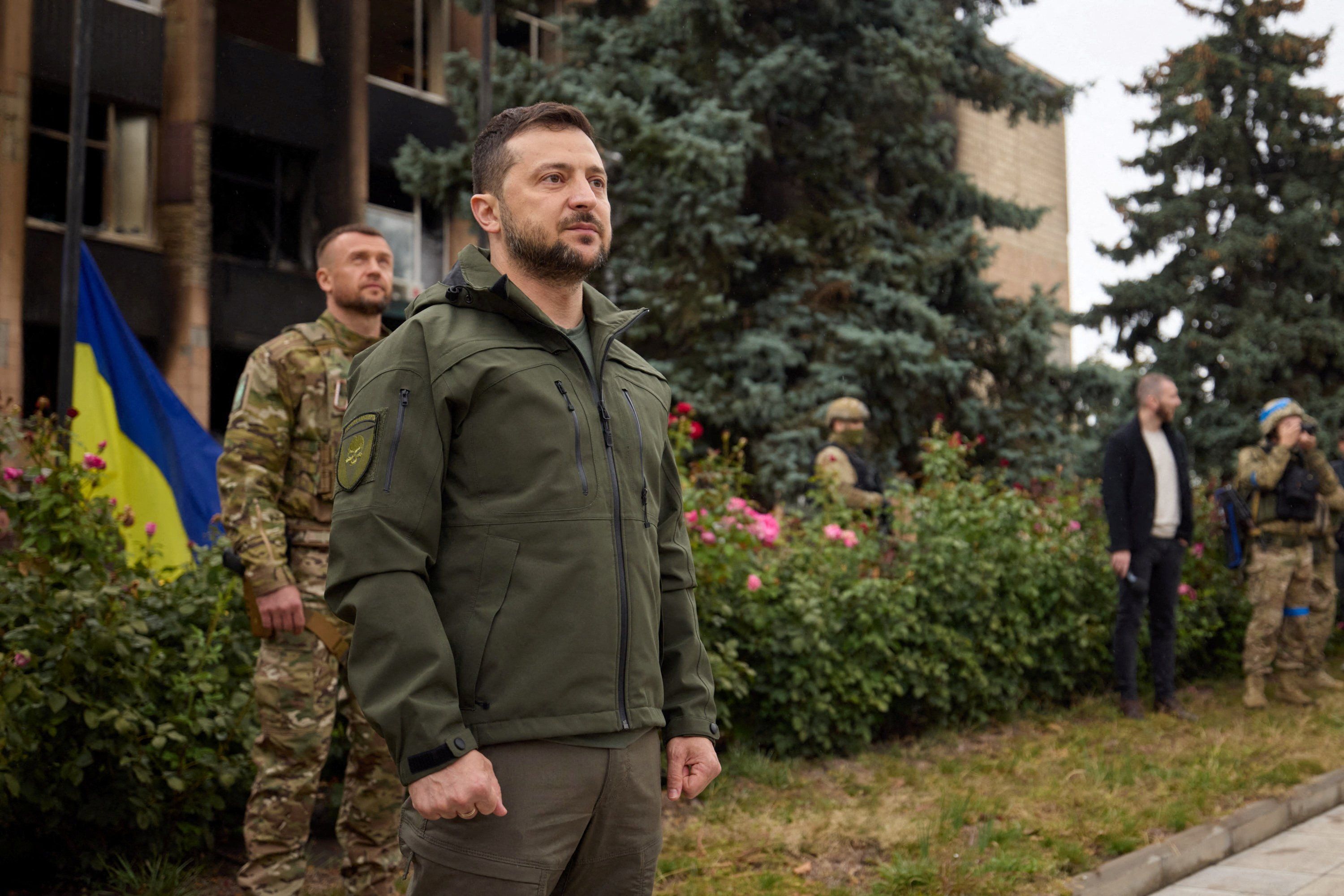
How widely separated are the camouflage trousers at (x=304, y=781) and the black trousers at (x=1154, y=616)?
5413mm

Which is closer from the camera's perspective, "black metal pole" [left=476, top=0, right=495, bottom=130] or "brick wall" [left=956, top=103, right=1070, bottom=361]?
"black metal pole" [left=476, top=0, right=495, bottom=130]

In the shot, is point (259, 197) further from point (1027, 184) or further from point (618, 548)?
point (1027, 184)

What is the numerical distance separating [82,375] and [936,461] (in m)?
5.50

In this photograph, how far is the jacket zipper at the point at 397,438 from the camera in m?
2.13

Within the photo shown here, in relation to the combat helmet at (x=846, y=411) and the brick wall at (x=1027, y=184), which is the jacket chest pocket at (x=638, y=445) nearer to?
the combat helmet at (x=846, y=411)

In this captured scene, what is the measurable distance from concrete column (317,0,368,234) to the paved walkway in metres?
13.6

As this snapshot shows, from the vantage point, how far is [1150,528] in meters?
7.82

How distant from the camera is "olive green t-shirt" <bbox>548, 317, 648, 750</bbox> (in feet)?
7.17

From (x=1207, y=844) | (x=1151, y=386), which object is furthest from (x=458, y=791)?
(x=1151, y=386)

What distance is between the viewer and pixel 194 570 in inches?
202

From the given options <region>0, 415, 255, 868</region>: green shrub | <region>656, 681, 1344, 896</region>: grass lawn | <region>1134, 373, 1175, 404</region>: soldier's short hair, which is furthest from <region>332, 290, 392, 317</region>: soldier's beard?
<region>1134, 373, 1175, 404</region>: soldier's short hair

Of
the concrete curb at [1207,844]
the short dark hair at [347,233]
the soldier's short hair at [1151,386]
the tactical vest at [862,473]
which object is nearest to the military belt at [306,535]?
the short dark hair at [347,233]

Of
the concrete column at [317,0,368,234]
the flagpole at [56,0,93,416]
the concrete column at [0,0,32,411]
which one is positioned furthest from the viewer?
the concrete column at [317,0,368,234]

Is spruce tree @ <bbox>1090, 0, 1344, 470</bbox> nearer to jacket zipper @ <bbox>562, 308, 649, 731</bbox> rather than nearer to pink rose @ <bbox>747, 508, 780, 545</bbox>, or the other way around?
pink rose @ <bbox>747, 508, 780, 545</bbox>
